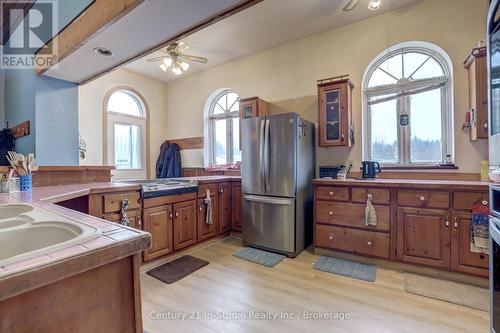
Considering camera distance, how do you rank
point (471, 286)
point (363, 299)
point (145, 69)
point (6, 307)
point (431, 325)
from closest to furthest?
point (6, 307) → point (431, 325) → point (363, 299) → point (471, 286) → point (145, 69)

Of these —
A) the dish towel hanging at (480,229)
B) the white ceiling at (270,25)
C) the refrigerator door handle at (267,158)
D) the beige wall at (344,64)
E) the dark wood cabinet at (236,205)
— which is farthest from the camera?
the dark wood cabinet at (236,205)

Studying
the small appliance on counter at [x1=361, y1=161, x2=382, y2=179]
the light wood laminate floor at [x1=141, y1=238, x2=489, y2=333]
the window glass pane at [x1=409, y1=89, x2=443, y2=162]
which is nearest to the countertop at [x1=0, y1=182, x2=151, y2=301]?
the light wood laminate floor at [x1=141, y1=238, x2=489, y2=333]

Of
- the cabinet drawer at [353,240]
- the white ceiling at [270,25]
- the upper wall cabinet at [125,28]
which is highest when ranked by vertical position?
the white ceiling at [270,25]

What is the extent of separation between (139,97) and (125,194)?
3.29 metres

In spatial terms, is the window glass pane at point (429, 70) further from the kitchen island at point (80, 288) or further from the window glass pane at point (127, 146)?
the window glass pane at point (127, 146)

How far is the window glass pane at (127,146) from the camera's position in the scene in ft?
15.5

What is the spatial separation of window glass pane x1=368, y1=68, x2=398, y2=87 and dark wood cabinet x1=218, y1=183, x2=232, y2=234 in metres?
2.52

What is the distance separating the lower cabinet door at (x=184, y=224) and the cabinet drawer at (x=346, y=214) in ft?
5.14

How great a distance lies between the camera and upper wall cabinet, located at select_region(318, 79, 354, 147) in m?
3.08

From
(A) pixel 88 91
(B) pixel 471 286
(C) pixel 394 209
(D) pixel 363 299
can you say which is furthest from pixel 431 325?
(A) pixel 88 91

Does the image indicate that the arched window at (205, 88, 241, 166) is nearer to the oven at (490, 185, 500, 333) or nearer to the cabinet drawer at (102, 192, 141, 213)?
the cabinet drawer at (102, 192, 141, 213)

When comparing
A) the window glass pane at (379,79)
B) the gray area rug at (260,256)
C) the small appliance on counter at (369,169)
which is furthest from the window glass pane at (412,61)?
the gray area rug at (260,256)

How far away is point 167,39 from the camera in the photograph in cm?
208

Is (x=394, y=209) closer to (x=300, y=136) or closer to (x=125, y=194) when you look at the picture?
(x=300, y=136)
